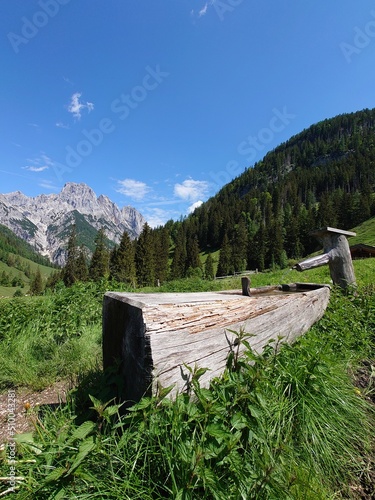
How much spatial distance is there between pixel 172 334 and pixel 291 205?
429 feet

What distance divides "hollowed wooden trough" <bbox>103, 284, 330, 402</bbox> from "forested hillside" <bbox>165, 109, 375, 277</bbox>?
241 ft

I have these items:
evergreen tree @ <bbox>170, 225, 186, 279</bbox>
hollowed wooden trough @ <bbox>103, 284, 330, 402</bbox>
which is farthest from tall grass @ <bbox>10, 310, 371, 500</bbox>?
evergreen tree @ <bbox>170, 225, 186, 279</bbox>

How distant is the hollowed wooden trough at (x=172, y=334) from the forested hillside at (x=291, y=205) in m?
73.4

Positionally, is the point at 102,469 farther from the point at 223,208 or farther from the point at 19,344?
the point at 223,208

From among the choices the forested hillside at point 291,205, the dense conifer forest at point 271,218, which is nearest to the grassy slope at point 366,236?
the dense conifer forest at point 271,218

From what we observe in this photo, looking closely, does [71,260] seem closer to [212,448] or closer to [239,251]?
[239,251]

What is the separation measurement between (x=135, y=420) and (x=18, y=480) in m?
0.69

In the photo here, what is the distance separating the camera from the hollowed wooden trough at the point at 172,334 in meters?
1.90

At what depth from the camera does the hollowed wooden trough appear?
190cm

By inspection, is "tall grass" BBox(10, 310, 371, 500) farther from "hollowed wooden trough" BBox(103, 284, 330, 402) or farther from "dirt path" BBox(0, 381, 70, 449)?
"dirt path" BBox(0, 381, 70, 449)

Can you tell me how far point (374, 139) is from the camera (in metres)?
149

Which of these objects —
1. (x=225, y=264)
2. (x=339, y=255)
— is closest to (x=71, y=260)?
(x=225, y=264)

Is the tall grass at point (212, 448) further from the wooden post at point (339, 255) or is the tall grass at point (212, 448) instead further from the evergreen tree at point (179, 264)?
the evergreen tree at point (179, 264)

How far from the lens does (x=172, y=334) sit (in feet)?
6.48
